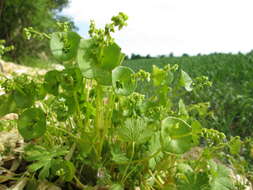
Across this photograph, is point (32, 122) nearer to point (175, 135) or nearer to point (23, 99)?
point (23, 99)

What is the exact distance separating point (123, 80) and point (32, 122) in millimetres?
265

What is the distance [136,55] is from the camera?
22.6m

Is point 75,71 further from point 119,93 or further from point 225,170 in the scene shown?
point 225,170

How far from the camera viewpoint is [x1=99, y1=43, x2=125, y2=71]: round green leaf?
679 mm

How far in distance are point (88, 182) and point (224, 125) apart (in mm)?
2491

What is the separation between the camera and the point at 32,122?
0.75m

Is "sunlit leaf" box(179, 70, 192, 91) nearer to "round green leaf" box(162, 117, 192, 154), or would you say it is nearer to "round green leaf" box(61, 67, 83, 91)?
"round green leaf" box(162, 117, 192, 154)

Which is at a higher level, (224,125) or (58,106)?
(58,106)

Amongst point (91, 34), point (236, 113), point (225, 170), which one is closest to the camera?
point (91, 34)

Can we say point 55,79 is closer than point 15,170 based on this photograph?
Yes

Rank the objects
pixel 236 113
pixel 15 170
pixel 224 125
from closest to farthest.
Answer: pixel 15 170 → pixel 224 125 → pixel 236 113

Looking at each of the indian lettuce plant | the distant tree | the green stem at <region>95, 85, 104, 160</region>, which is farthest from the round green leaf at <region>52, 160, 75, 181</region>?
the distant tree

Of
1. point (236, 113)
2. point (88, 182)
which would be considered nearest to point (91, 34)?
point (88, 182)

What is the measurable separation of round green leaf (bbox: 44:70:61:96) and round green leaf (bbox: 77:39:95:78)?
8 cm
